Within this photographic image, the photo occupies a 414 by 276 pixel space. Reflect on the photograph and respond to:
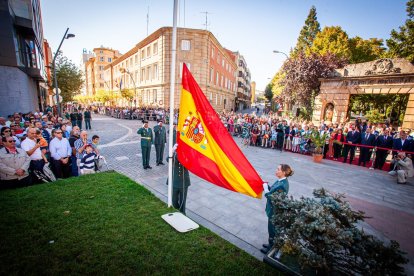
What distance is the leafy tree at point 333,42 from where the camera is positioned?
27.5 m

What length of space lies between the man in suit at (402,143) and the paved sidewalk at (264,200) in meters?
1.80

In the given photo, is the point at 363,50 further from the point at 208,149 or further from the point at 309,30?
the point at 208,149

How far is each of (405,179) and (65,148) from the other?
44.8ft

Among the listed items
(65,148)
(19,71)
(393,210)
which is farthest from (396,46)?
(19,71)

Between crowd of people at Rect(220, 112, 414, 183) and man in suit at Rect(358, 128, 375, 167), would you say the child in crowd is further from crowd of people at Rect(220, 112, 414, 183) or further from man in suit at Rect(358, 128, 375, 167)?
man in suit at Rect(358, 128, 375, 167)

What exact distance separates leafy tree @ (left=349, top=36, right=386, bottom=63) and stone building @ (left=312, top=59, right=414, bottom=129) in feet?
46.0

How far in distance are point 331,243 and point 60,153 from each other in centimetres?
763

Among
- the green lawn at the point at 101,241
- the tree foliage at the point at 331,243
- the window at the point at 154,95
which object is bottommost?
the green lawn at the point at 101,241

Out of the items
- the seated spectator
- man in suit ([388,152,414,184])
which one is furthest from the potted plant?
the seated spectator

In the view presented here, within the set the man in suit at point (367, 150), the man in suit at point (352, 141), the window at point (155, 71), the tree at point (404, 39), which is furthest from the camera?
the window at point (155, 71)

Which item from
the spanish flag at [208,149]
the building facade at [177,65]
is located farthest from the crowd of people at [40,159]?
the building facade at [177,65]

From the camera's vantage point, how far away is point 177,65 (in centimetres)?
3059

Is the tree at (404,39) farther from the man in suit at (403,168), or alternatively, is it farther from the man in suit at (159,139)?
the man in suit at (159,139)

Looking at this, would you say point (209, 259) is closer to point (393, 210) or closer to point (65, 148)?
point (65, 148)
